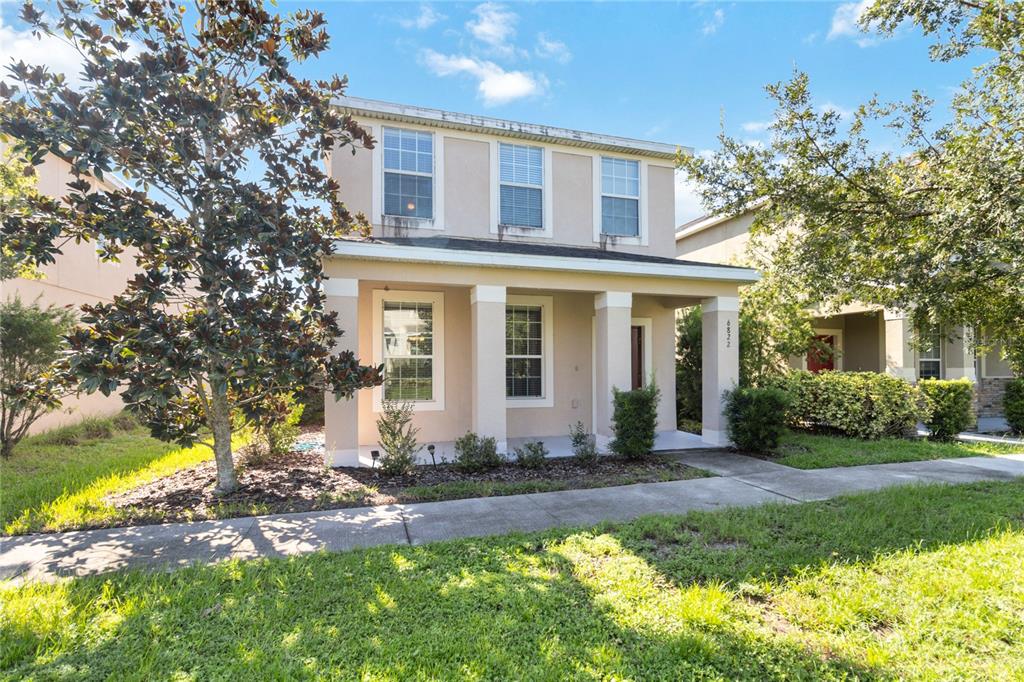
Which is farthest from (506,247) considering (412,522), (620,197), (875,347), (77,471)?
(875,347)

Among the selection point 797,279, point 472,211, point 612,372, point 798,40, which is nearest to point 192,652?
point 612,372

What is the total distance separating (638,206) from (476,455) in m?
6.90

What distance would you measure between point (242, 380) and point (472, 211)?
5690 millimetres

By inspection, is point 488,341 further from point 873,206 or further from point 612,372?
point 873,206

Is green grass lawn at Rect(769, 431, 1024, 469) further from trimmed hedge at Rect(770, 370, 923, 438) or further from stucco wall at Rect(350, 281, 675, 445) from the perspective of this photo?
stucco wall at Rect(350, 281, 675, 445)

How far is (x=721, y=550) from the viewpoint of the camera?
426 cm

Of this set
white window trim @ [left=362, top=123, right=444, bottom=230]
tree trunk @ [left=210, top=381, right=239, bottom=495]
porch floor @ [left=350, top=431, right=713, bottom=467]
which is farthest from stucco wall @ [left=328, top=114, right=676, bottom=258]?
tree trunk @ [left=210, top=381, right=239, bottom=495]

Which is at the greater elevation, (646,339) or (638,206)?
(638,206)

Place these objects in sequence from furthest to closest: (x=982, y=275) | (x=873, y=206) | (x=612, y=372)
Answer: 1. (x=612, y=372)
2. (x=873, y=206)
3. (x=982, y=275)

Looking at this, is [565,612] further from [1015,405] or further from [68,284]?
[1015,405]

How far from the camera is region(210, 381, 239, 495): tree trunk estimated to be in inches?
240

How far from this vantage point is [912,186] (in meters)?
6.43

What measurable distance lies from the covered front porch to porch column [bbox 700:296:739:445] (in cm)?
3

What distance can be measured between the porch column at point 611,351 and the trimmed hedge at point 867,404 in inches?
157
